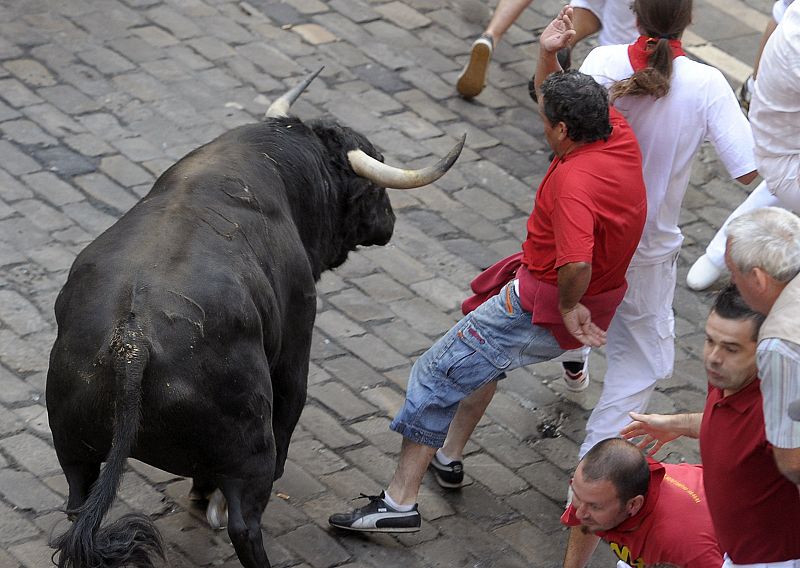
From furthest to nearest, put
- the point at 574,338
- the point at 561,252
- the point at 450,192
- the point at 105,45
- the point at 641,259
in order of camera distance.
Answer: the point at 105,45 < the point at 450,192 < the point at 641,259 < the point at 574,338 < the point at 561,252

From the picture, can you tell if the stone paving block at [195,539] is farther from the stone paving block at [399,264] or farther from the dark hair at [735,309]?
the dark hair at [735,309]

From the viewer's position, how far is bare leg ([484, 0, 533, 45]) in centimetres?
855

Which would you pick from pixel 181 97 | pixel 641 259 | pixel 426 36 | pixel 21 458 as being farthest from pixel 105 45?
pixel 641 259

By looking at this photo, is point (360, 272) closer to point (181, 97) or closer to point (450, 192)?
point (450, 192)

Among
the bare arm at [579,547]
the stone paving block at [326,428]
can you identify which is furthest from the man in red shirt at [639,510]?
the stone paving block at [326,428]

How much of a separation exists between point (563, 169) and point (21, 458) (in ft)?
8.45

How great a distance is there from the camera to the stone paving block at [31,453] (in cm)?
517

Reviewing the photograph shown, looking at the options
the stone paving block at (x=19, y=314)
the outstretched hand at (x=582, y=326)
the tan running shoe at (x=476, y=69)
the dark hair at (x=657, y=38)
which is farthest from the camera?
the tan running shoe at (x=476, y=69)

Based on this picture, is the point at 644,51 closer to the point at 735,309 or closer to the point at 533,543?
the point at 735,309

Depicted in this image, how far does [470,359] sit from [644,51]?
1410 mm

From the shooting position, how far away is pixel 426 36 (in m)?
9.08

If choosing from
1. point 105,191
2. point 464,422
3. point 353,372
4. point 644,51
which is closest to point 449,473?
point 464,422

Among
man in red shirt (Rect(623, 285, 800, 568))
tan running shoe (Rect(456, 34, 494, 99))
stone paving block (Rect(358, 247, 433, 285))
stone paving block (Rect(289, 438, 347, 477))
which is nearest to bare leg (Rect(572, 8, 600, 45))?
tan running shoe (Rect(456, 34, 494, 99))

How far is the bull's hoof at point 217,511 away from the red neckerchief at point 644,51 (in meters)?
2.41
